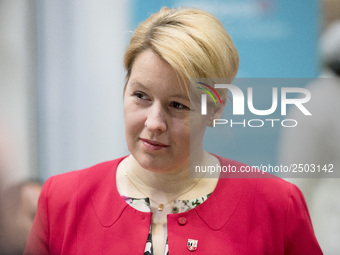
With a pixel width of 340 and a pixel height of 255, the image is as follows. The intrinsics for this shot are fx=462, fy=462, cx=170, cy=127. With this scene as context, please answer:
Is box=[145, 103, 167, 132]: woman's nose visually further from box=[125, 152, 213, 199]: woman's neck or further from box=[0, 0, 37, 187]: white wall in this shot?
box=[0, 0, 37, 187]: white wall

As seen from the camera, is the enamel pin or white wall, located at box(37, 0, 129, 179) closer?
Result: the enamel pin

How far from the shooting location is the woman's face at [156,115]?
136 cm

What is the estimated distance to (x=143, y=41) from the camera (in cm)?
140

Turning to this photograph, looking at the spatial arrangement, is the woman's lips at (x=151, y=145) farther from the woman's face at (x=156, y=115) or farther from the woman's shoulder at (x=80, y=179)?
the woman's shoulder at (x=80, y=179)

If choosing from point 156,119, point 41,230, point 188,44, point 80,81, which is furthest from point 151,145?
point 41,230

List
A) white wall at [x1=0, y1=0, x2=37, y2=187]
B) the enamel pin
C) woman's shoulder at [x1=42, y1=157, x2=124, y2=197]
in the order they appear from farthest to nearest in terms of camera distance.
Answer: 1. white wall at [x1=0, y1=0, x2=37, y2=187]
2. woman's shoulder at [x1=42, y1=157, x2=124, y2=197]
3. the enamel pin

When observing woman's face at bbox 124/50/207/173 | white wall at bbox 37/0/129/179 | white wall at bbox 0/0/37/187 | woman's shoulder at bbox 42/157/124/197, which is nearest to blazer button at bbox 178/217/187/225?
woman's face at bbox 124/50/207/173

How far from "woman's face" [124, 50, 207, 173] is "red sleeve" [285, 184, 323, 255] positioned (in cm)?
40

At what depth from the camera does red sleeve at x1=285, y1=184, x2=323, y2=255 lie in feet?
4.93

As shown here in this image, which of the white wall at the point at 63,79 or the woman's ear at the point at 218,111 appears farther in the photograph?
the white wall at the point at 63,79

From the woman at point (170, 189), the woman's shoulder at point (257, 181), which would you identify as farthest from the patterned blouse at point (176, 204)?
the woman's shoulder at point (257, 181)

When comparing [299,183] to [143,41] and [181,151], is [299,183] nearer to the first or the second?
[181,151]

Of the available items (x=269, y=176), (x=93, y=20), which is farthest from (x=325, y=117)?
(x=93, y=20)

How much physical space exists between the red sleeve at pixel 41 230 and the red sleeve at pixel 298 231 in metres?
0.82
